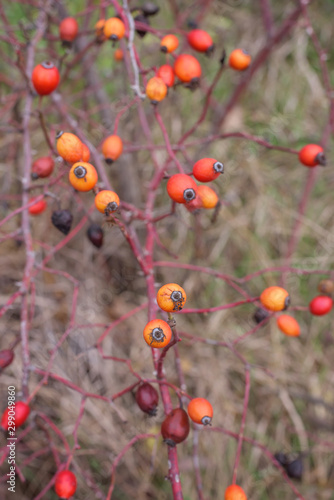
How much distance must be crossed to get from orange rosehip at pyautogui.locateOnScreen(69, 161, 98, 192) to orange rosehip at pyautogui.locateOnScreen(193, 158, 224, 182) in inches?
13.0

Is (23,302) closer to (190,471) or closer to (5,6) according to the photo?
(190,471)

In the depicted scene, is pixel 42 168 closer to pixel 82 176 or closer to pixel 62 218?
pixel 62 218

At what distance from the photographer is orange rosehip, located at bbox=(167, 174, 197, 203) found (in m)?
1.26

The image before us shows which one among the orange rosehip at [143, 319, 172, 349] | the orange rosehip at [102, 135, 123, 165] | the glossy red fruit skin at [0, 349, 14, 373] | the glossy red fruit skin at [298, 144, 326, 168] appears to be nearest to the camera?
the orange rosehip at [143, 319, 172, 349]

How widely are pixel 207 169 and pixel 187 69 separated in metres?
0.61

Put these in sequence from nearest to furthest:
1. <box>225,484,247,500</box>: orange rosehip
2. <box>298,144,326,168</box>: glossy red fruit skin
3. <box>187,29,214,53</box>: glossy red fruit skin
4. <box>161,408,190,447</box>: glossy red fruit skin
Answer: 1. <box>161,408,190,447</box>: glossy red fruit skin
2. <box>225,484,247,500</box>: orange rosehip
3. <box>298,144,326,168</box>: glossy red fruit skin
4. <box>187,29,214,53</box>: glossy red fruit skin

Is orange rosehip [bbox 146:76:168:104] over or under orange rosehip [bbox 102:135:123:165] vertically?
over

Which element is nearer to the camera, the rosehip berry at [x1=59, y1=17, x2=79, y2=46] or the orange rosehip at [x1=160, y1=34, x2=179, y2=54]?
the orange rosehip at [x1=160, y1=34, x2=179, y2=54]

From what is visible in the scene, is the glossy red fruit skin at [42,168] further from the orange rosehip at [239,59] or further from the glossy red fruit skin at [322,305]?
the glossy red fruit skin at [322,305]

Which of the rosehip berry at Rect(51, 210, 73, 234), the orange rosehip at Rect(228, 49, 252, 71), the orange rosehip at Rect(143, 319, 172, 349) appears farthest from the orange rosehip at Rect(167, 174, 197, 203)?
the orange rosehip at Rect(228, 49, 252, 71)

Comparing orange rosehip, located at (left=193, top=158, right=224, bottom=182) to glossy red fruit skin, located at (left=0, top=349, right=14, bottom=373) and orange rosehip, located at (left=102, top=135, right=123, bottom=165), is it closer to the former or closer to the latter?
orange rosehip, located at (left=102, top=135, right=123, bottom=165)

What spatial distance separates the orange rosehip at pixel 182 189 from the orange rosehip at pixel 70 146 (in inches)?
12.6

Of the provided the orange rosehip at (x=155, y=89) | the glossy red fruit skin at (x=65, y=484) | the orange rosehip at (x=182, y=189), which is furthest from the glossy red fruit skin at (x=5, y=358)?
the orange rosehip at (x=155, y=89)

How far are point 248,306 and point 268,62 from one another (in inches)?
98.2
